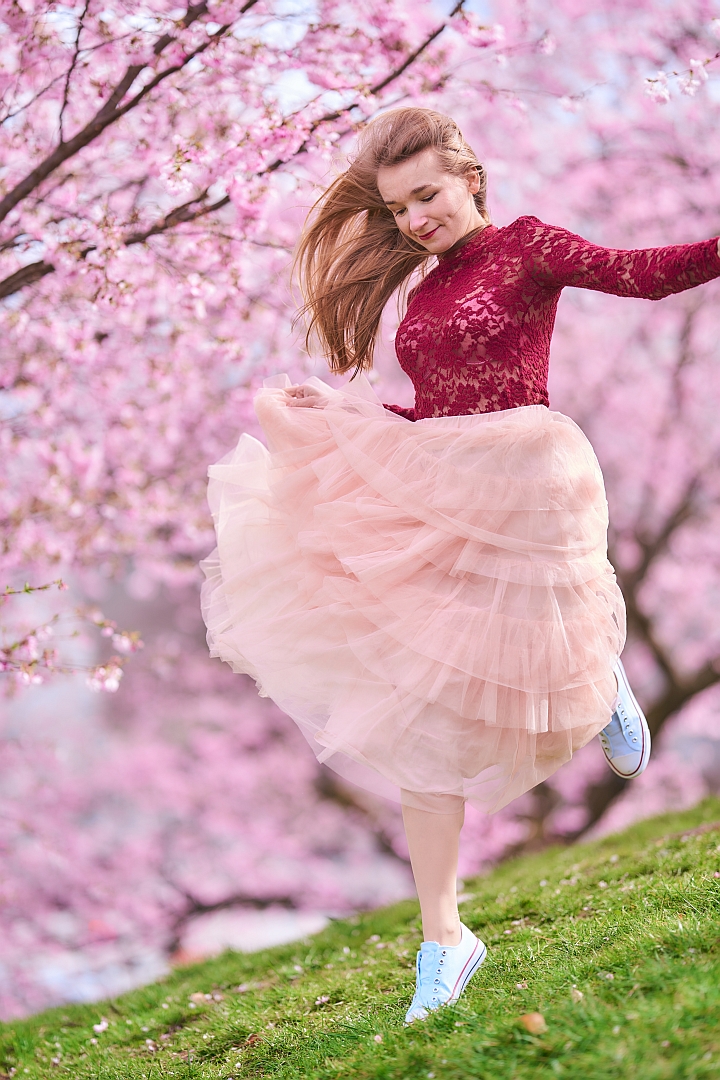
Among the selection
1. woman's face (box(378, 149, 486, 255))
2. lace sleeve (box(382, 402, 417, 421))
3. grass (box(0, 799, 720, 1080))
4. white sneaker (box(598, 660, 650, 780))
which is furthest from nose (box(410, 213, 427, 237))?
grass (box(0, 799, 720, 1080))

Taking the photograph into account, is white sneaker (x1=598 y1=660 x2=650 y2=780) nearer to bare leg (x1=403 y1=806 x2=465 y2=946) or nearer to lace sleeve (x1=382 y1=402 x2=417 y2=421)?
bare leg (x1=403 y1=806 x2=465 y2=946)

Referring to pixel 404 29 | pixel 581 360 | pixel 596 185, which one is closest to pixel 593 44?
pixel 596 185

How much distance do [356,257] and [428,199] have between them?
47cm

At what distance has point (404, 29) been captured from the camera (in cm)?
447

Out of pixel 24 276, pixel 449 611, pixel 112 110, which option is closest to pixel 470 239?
pixel 449 611

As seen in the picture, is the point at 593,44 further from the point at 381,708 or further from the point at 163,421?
the point at 381,708

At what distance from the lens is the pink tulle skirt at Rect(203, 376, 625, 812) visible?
2.58 meters

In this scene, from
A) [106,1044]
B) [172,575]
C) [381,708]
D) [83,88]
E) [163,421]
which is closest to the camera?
[381,708]

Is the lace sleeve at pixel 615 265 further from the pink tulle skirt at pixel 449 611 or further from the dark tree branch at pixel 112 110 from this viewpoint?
the dark tree branch at pixel 112 110

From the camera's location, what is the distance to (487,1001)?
2490mm

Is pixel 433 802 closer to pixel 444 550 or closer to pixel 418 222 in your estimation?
pixel 444 550

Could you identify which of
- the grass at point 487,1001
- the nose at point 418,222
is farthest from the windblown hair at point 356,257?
the grass at point 487,1001

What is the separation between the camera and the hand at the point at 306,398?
313 centimetres

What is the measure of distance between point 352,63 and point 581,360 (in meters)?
6.03
